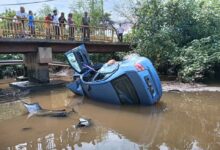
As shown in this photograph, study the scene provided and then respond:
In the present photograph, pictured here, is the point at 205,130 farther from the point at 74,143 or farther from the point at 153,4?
the point at 153,4

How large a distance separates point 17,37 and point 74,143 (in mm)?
9026

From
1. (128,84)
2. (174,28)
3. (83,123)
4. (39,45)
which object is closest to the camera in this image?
(83,123)

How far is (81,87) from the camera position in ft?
40.0

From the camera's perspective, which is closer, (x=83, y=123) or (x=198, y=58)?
(x=83, y=123)

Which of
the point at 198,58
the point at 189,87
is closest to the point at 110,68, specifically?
the point at 189,87

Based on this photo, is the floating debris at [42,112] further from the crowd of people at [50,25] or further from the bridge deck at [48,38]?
the crowd of people at [50,25]

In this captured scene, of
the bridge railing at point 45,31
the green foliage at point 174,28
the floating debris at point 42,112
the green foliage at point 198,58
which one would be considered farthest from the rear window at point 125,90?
the bridge railing at point 45,31

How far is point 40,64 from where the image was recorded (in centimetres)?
1569

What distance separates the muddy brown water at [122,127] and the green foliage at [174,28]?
4812mm

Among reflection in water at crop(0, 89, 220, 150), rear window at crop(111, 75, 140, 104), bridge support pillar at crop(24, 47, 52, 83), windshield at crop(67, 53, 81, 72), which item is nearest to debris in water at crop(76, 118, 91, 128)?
reflection in water at crop(0, 89, 220, 150)

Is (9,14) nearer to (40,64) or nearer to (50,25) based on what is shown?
(50,25)

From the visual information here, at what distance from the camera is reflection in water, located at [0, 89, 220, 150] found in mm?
6730

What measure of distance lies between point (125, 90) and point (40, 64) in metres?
6.93

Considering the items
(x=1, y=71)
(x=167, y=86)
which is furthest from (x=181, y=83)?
(x=1, y=71)
